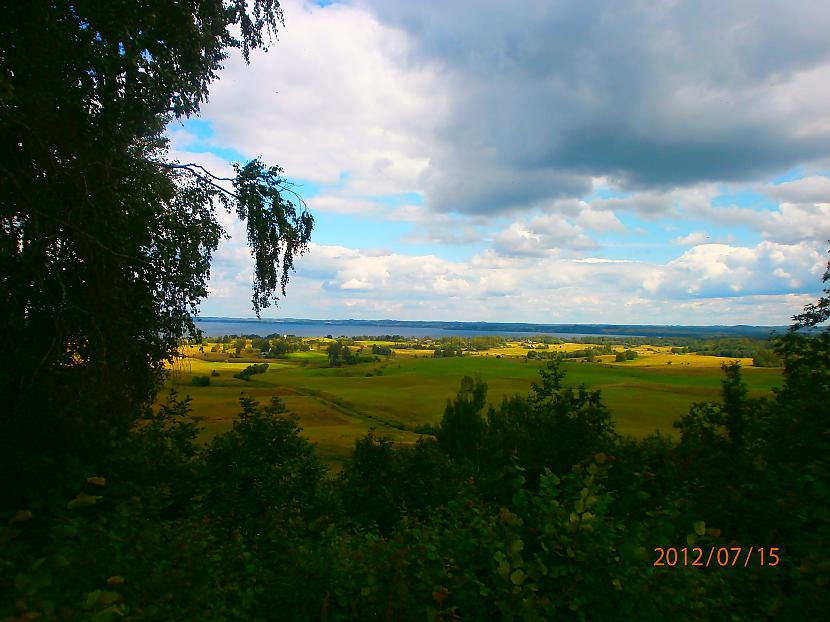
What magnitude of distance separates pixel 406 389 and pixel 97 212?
263ft

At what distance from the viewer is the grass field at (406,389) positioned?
52.5m

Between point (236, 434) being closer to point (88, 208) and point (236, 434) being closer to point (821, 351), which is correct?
point (88, 208)

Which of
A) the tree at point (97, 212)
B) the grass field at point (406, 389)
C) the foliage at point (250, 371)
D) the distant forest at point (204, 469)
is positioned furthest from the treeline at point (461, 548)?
the foliage at point (250, 371)

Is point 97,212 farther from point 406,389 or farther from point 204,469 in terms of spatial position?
point 406,389

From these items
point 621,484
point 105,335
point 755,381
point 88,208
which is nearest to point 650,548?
point 621,484

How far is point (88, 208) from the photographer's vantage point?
6.63m

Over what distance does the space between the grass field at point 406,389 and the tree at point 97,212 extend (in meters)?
30.2

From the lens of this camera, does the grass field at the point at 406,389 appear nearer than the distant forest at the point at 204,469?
No

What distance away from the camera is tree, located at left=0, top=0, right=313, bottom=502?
18.7ft

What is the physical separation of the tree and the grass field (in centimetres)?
3025

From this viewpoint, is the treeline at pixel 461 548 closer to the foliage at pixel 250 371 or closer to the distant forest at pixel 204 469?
the distant forest at pixel 204 469

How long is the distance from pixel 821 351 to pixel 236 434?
13826 millimetres
